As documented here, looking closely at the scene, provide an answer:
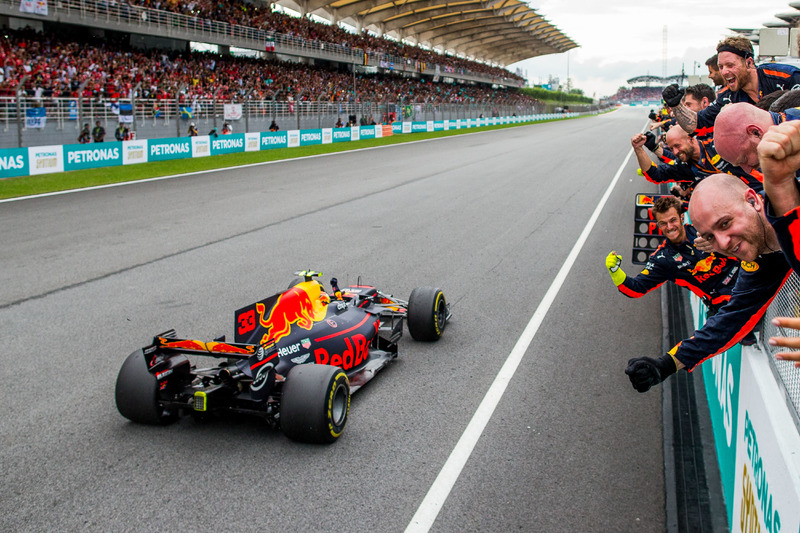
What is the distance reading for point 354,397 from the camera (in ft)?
17.4

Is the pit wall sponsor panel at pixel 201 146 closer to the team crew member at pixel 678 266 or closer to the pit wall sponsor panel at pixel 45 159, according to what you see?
the pit wall sponsor panel at pixel 45 159

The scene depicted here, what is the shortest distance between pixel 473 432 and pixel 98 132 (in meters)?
19.1

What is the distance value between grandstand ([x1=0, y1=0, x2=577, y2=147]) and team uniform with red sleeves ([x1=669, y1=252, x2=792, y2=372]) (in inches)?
764

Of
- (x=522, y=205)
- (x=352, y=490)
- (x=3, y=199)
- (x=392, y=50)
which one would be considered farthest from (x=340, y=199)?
(x=392, y=50)

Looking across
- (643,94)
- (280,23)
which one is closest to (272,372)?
(280,23)

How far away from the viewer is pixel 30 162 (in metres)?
17.6

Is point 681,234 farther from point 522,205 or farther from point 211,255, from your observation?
point 522,205

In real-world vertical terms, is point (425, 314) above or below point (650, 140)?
below

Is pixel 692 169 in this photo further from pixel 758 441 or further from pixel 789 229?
pixel 789 229

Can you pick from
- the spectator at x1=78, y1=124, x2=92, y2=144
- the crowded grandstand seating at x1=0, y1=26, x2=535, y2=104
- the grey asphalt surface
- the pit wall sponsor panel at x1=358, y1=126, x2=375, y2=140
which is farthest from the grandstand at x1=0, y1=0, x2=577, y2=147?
the grey asphalt surface

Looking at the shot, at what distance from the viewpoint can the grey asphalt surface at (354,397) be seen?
3855 mm

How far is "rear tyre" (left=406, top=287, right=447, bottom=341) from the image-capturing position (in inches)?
250

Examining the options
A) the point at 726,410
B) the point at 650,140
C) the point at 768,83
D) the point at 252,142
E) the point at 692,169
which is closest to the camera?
the point at 726,410

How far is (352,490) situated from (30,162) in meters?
16.9
